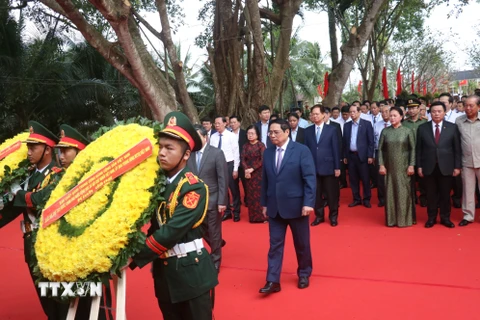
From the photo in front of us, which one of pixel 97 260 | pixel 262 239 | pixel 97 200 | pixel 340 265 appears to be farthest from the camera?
pixel 262 239

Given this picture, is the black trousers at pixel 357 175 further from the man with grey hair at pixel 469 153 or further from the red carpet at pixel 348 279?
the man with grey hair at pixel 469 153

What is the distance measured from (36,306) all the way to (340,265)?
3.03 metres

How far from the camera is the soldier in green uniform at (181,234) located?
2.59m

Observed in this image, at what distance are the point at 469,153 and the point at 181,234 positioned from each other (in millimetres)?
5085

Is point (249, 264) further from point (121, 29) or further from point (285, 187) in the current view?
point (121, 29)

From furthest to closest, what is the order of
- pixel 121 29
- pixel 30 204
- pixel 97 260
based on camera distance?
pixel 121 29
pixel 30 204
pixel 97 260

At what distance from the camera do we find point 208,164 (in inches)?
208

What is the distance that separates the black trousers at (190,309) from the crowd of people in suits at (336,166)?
5.55 ft

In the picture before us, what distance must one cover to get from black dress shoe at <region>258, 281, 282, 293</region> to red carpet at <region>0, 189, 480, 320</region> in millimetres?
59

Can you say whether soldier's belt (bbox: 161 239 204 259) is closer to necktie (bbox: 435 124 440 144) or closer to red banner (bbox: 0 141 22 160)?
red banner (bbox: 0 141 22 160)

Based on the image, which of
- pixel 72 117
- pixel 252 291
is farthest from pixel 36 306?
pixel 72 117

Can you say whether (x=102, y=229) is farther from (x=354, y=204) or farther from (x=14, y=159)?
(x=354, y=204)

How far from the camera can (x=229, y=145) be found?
790 centimetres
